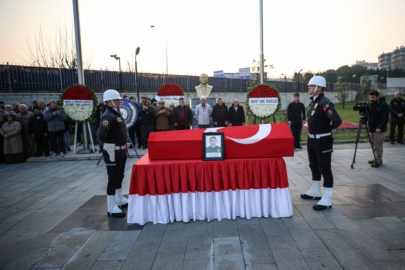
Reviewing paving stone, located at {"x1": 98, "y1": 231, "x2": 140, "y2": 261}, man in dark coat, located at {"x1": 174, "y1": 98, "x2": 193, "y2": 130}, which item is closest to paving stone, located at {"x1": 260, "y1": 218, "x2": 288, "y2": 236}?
paving stone, located at {"x1": 98, "y1": 231, "x2": 140, "y2": 261}

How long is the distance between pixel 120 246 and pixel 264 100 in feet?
20.0

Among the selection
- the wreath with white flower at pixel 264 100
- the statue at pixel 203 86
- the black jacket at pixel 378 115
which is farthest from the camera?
the statue at pixel 203 86

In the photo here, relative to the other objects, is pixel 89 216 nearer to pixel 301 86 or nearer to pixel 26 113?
pixel 26 113

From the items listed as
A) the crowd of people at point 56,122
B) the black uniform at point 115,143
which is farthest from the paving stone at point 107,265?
the crowd of people at point 56,122

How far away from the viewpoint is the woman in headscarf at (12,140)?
938cm

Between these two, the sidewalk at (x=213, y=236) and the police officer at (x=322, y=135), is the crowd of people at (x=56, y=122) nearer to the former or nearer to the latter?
the sidewalk at (x=213, y=236)

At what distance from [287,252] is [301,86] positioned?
42.6 metres

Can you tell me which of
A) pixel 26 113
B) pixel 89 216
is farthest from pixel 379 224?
pixel 26 113

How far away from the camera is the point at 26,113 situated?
997cm

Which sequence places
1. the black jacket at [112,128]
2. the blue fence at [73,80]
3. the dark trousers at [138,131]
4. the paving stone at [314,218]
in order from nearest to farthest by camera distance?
the paving stone at [314,218] → the black jacket at [112,128] → the dark trousers at [138,131] → the blue fence at [73,80]

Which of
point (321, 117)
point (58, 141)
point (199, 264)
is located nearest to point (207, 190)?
point (199, 264)

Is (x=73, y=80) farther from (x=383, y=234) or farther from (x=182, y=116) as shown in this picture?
(x=383, y=234)

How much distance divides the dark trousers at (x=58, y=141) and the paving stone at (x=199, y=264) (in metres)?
8.63

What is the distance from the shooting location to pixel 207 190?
160 inches
